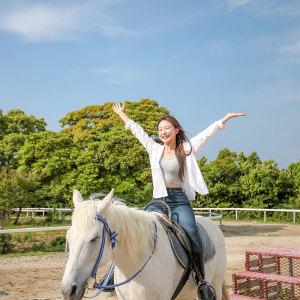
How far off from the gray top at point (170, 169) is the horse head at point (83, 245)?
107 centimetres

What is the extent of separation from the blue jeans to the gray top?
11 cm

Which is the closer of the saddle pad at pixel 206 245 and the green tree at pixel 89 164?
the saddle pad at pixel 206 245

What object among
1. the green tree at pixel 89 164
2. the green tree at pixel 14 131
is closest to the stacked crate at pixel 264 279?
the green tree at pixel 89 164

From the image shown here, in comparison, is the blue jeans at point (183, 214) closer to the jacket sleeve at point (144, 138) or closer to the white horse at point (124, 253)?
the white horse at point (124, 253)

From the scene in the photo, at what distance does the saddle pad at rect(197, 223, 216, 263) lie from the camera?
15.7 ft

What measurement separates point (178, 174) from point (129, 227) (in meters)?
0.92

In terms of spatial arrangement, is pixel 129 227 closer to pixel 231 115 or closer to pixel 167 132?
pixel 167 132

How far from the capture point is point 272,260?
26.2 feet

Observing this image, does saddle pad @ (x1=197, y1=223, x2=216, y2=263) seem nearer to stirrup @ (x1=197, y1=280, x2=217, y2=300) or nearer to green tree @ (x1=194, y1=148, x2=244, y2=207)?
stirrup @ (x1=197, y1=280, x2=217, y2=300)

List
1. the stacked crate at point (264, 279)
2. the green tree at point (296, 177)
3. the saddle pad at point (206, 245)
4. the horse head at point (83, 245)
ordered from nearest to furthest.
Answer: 1. the horse head at point (83, 245)
2. the saddle pad at point (206, 245)
3. the stacked crate at point (264, 279)
4. the green tree at point (296, 177)

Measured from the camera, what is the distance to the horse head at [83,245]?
124 inches

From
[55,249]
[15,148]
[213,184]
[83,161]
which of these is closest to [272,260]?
[55,249]

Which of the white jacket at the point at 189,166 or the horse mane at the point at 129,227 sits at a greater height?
the white jacket at the point at 189,166

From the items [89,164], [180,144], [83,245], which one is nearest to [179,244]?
[180,144]
